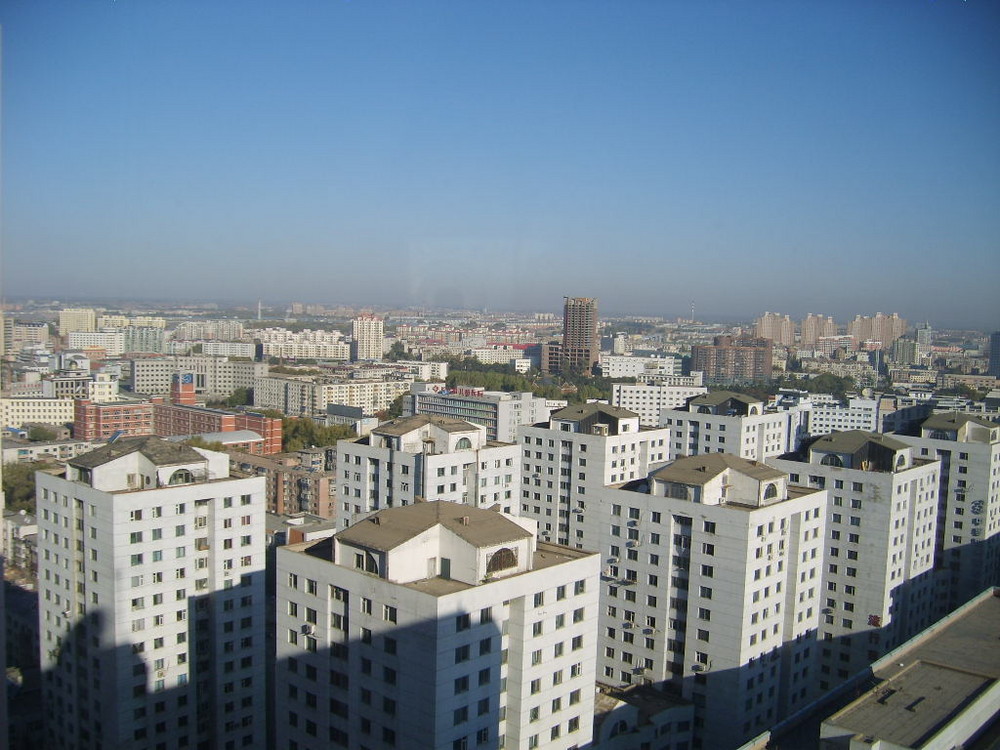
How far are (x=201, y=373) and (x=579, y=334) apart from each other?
11.6 m

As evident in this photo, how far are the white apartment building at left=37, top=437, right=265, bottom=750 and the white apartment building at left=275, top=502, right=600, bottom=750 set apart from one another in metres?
1.33

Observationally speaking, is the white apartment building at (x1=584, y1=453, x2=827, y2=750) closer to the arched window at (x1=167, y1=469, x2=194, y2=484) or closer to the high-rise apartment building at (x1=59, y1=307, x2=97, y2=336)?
the arched window at (x1=167, y1=469, x2=194, y2=484)

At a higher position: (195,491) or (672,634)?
(195,491)

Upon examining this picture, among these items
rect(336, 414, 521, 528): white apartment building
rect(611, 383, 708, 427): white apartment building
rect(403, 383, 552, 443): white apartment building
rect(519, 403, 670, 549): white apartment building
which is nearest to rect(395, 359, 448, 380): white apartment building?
rect(403, 383, 552, 443): white apartment building

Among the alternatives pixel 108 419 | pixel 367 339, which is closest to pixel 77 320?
pixel 108 419

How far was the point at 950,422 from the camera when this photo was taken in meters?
7.54

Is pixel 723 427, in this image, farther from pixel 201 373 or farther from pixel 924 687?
pixel 201 373

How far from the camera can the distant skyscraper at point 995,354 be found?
11.7 m

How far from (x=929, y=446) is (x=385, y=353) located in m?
26.0

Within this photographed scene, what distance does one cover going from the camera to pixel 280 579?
3686 millimetres

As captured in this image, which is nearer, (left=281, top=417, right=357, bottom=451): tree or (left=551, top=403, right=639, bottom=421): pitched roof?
(left=551, top=403, right=639, bottom=421): pitched roof

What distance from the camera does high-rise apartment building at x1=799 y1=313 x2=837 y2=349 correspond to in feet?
88.8

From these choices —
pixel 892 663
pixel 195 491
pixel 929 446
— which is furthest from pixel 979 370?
pixel 195 491

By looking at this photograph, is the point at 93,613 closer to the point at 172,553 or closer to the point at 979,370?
the point at 172,553
